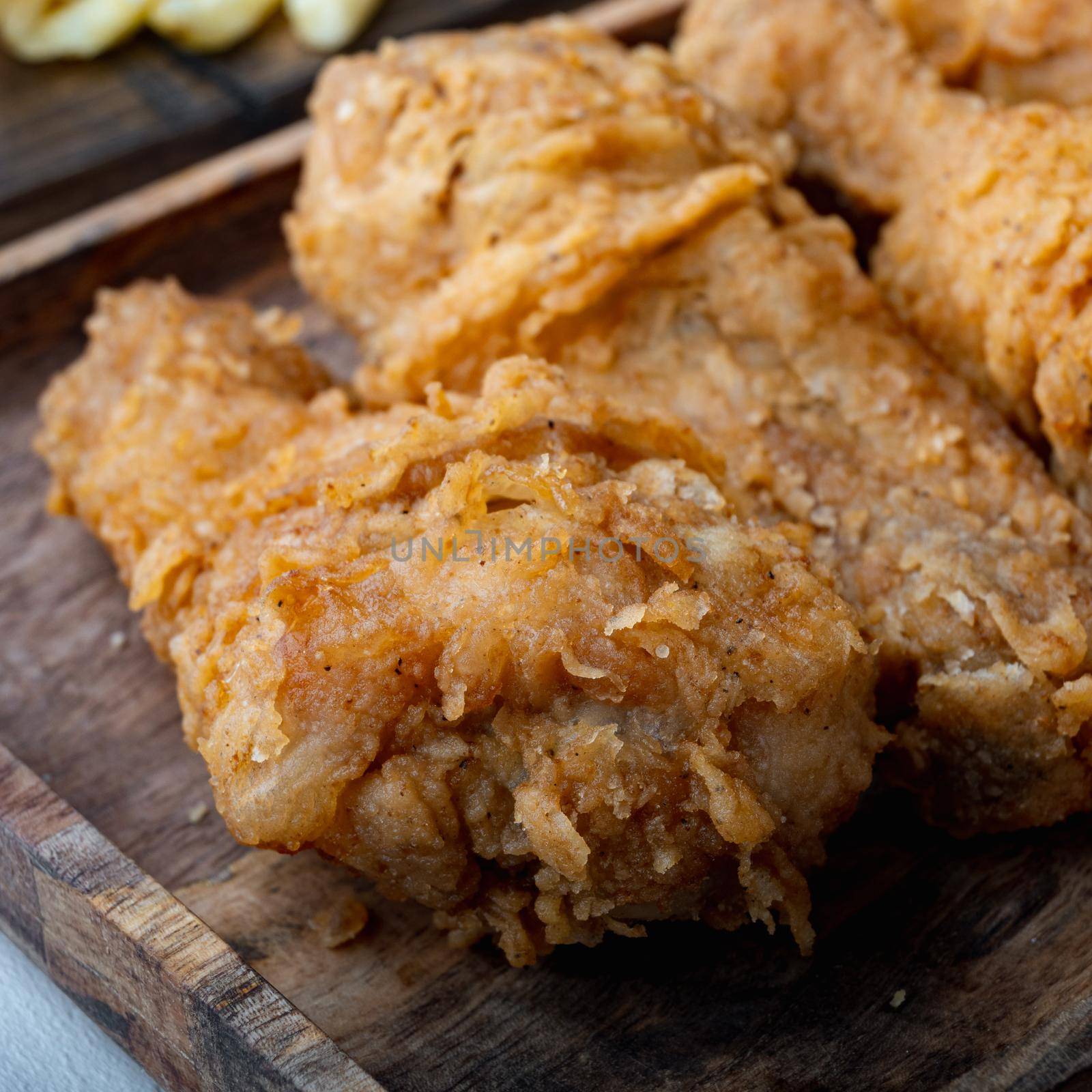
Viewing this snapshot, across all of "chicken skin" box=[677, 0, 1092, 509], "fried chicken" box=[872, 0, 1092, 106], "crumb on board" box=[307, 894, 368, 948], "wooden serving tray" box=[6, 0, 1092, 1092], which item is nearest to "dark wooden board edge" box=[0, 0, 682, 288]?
"chicken skin" box=[677, 0, 1092, 509]

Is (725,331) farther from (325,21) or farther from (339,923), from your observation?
(325,21)

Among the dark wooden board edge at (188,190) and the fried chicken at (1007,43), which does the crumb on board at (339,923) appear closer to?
the dark wooden board edge at (188,190)

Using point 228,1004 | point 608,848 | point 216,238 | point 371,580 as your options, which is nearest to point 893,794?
point 608,848

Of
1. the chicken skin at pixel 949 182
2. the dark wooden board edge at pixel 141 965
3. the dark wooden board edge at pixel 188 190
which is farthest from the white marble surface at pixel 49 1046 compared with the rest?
the chicken skin at pixel 949 182

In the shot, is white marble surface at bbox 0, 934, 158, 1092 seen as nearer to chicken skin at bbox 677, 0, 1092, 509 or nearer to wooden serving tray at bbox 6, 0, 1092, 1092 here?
wooden serving tray at bbox 6, 0, 1092, 1092

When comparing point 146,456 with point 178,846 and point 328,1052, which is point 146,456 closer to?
point 178,846

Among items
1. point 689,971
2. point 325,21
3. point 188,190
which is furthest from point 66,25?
point 689,971
